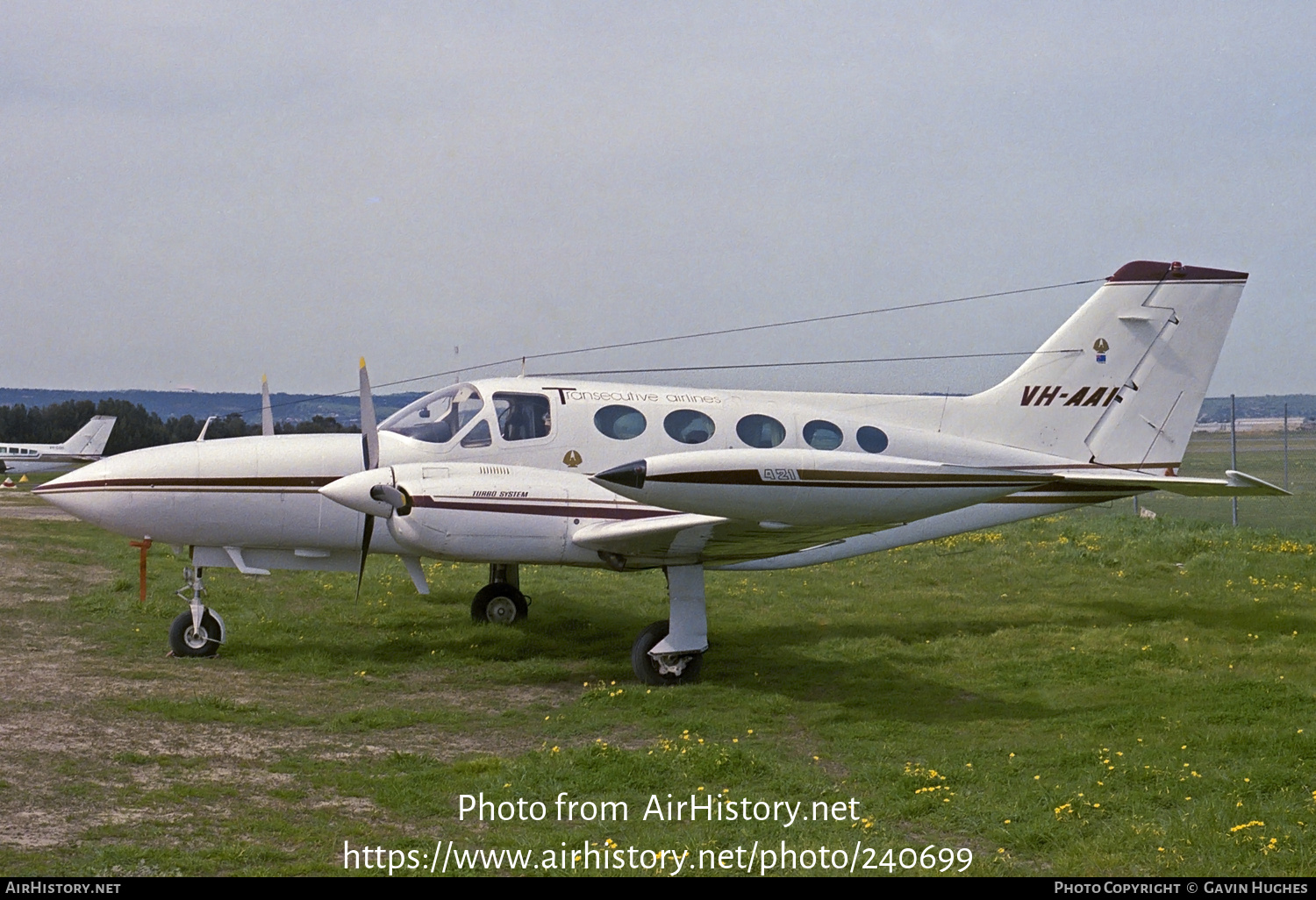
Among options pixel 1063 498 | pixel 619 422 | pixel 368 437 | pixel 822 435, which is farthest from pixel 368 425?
pixel 1063 498

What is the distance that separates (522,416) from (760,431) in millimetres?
2554

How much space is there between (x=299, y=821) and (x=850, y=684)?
585 centimetres

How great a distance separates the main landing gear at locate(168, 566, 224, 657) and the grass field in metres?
0.26

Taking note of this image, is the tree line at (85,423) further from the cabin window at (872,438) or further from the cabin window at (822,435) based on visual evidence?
the cabin window at (872,438)

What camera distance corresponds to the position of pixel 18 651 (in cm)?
1136

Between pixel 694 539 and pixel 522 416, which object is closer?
pixel 694 539

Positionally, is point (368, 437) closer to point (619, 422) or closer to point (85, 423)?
point (619, 422)

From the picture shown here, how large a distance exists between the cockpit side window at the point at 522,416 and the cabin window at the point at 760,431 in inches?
81.2

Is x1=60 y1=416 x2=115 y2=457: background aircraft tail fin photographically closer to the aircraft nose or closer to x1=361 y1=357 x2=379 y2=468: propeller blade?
the aircraft nose

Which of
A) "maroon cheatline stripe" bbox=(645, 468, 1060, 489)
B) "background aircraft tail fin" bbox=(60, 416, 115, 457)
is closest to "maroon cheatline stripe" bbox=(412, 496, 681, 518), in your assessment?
"maroon cheatline stripe" bbox=(645, 468, 1060, 489)

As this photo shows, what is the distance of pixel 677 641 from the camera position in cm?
1064

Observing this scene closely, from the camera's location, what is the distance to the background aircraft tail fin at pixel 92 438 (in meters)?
56.5

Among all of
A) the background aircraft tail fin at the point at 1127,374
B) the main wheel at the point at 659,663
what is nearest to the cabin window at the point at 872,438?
the background aircraft tail fin at the point at 1127,374

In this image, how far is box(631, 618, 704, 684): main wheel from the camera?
10656 mm
